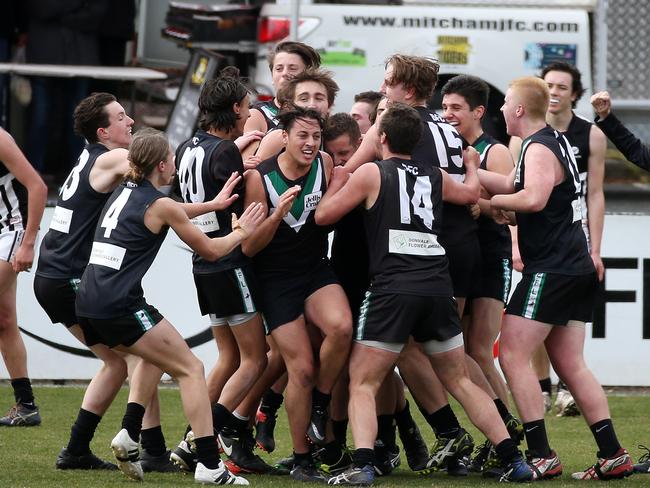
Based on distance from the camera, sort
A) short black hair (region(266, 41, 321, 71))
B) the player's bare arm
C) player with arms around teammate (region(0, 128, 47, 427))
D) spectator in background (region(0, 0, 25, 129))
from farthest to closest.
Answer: spectator in background (region(0, 0, 25, 129))
player with arms around teammate (region(0, 128, 47, 427))
short black hair (region(266, 41, 321, 71))
the player's bare arm

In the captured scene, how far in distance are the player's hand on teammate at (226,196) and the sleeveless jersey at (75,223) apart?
0.92 meters

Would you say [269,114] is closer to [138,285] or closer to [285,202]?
[285,202]

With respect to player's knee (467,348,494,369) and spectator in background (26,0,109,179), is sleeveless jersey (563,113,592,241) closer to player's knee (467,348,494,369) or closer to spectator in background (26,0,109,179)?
player's knee (467,348,494,369)

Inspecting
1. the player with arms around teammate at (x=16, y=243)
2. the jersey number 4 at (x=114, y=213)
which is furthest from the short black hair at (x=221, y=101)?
the player with arms around teammate at (x=16, y=243)

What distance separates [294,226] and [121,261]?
884mm

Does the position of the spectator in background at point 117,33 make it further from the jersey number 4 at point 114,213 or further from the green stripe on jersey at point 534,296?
the green stripe on jersey at point 534,296

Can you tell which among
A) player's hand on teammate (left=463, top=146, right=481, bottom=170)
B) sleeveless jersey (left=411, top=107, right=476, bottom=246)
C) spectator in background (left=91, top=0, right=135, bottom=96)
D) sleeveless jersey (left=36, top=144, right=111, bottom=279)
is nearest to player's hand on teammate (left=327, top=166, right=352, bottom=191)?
sleeveless jersey (left=411, top=107, right=476, bottom=246)

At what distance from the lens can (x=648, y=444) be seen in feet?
27.2

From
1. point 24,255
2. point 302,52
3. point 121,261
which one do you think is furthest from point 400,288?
point 24,255

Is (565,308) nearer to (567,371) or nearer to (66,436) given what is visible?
(567,371)

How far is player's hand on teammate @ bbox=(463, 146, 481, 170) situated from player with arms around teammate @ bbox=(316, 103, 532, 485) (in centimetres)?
37

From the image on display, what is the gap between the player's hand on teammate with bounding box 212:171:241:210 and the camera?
263 inches

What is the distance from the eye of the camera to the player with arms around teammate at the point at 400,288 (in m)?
6.62

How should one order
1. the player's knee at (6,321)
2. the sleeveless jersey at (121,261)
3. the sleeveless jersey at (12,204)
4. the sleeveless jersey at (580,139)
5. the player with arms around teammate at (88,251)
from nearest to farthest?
the sleeveless jersey at (121,261), the player with arms around teammate at (88,251), the sleeveless jersey at (12,204), the sleeveless jersey at (580,139), the player's knee at (6,321)
